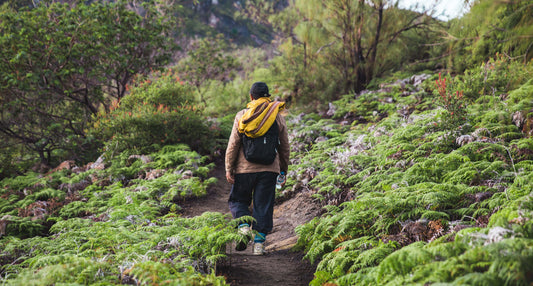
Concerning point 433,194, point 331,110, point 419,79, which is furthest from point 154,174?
point 419,79

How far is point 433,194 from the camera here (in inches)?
139

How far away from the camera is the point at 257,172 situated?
457 cm

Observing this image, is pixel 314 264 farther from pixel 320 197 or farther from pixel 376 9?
pixel 376 9

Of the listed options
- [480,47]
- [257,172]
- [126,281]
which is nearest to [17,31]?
[257,172]

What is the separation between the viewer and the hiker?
4441mm

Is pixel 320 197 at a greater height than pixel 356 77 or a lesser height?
lesser

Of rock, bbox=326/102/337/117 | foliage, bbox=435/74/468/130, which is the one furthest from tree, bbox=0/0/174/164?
foliage, bbox=435/74/468/130

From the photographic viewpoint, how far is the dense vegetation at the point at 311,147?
288 cm

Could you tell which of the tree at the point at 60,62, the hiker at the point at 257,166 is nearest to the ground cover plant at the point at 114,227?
the hiker at the point at 257,166

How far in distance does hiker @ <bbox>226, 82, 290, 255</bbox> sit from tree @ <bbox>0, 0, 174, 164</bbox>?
7.87m

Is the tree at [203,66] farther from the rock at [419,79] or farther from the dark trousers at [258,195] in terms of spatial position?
the dark trousers at [258,195]

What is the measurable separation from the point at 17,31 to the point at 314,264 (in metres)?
11.4

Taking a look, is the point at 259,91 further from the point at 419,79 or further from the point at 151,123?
the point at 419,79

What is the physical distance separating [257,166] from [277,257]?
119cm
